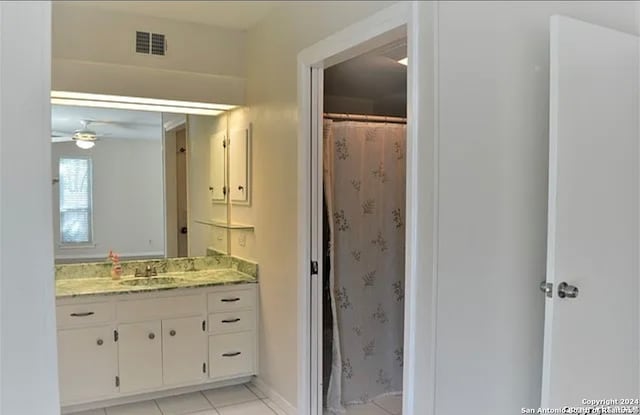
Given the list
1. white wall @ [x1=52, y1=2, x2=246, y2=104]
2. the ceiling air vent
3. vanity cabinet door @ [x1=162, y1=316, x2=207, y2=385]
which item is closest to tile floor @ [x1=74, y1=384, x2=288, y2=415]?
vanity cabinet door @ [x1=162, y1=316, x2=207, y2=385]

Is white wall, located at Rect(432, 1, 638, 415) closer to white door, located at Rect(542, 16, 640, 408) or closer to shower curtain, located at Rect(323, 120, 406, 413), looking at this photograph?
white door, located at Rect(542, 16, 640, 408)

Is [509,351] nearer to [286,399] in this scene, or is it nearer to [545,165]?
[545,165]

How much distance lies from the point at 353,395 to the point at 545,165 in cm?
182

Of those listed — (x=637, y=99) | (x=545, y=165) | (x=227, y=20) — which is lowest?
(x=545, y=165)

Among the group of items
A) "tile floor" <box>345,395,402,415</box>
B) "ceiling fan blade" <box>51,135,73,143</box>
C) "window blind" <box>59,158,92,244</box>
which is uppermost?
"ceiling fan blade" <box>51,135,73,143</box>

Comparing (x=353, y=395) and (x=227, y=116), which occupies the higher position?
(x=227, y=116)

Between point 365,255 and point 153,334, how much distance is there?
1316 mm

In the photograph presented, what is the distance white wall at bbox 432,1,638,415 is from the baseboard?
119 centimetres

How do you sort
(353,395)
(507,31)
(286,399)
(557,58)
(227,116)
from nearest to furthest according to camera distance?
(557,58), (507,31), (286,399), (353,395), (227,116)

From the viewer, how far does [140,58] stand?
9.53 feet

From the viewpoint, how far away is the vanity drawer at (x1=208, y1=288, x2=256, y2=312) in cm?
304

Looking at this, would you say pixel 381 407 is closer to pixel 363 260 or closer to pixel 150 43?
pixel 363 260

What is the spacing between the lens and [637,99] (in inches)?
70.3

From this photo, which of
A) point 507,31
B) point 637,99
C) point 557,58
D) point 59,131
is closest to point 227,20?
point 59,131
